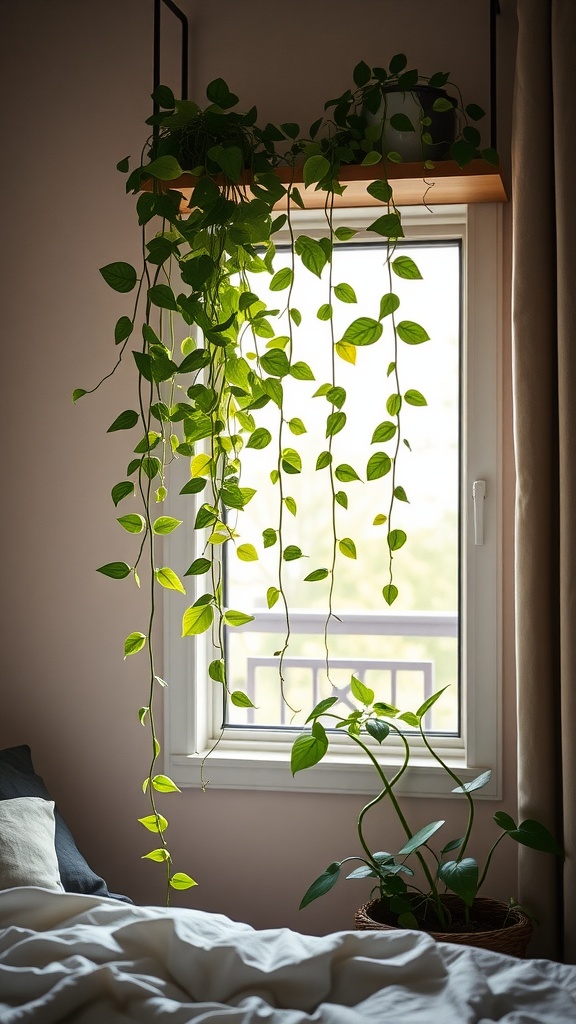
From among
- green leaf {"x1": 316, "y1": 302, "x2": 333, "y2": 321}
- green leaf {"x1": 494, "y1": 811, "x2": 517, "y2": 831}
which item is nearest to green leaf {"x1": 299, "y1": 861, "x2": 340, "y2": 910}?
green leaf {"x1": 494, "y1": 811, "x2": 517, "y2": 831}

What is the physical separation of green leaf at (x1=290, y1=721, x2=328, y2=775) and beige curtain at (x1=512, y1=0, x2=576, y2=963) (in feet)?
1.39

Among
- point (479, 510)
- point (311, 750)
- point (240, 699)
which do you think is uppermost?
point (479, 510)

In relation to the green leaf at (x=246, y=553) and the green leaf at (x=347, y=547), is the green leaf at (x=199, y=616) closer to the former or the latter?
the green leaf at (x=246, y=553)

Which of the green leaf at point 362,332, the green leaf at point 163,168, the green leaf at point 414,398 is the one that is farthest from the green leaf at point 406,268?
the green leaf at point 163,168

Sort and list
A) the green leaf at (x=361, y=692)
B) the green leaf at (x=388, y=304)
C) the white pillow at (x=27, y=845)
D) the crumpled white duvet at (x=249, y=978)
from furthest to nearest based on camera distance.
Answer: the green leaf at (x=361, y=692)
the green leaf at (x=388, y=304)
the white pillow at (x=27, y=845)
the crumpled white duvet at (x=249, y=978)

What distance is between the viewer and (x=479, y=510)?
223 centimetres

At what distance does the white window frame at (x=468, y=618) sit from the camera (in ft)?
7.25

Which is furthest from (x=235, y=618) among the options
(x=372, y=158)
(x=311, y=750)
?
(x=372, y=158)

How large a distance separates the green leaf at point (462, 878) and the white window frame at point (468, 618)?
32 centimetres

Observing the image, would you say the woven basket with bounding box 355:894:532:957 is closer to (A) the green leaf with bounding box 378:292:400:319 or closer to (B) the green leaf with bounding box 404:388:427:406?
(B) the green leaf with bounding box 404:388:427:406

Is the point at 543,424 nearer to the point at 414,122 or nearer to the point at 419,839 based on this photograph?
the point at 414,122

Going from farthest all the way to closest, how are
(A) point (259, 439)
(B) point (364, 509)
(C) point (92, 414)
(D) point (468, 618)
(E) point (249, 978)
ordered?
1. (B) point (364, 509)
2. (C) point (92, 414)
3. (D) point (468, 618)
4. (A) point (259, 439)
5. (E) point (249, 978)

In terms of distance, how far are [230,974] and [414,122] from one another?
1.65 m

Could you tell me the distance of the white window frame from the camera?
7.25 feet
